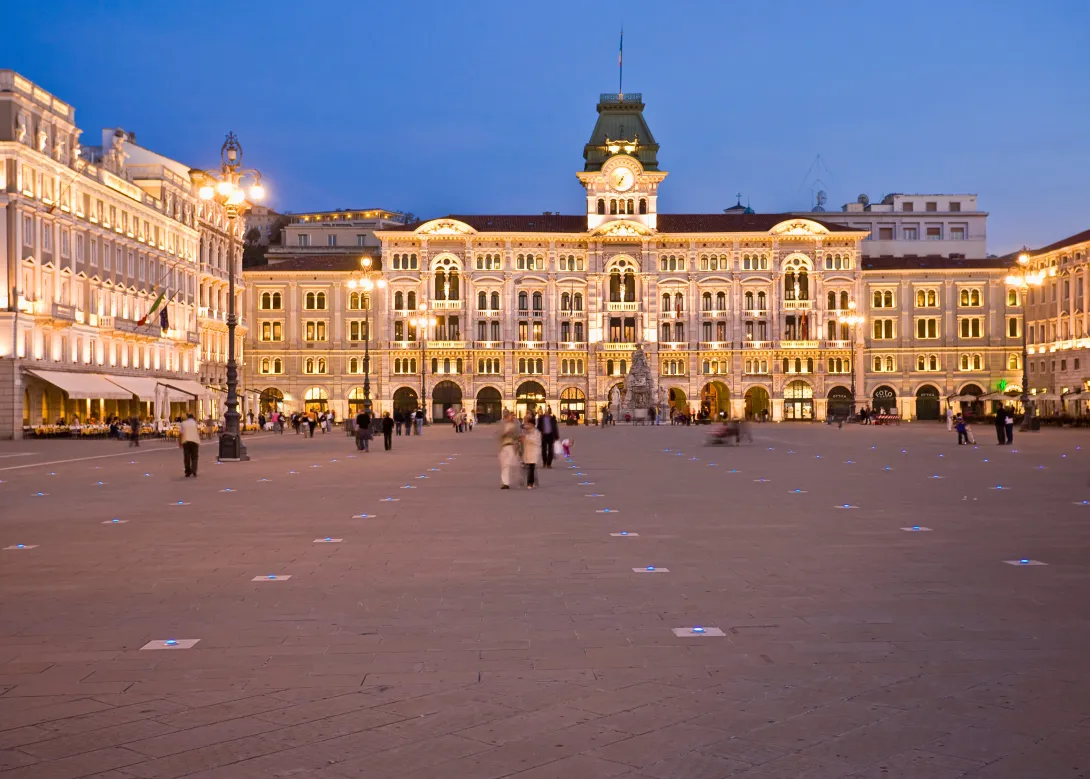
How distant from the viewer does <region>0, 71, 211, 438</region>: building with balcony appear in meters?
50.0

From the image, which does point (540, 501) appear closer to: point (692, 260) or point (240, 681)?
point (240, 681)

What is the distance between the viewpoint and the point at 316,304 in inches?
3816

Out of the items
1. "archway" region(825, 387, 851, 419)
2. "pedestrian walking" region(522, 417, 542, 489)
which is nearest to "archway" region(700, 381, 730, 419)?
"archway" region(825, 387, 851, 419)

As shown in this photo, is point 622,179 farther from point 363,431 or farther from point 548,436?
point 548,436

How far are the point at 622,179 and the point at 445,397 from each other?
987 inches

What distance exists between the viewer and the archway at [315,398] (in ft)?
319

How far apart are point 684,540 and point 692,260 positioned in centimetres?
8563

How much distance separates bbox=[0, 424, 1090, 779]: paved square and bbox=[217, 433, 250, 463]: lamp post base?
15.4 m

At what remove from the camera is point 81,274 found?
2229 inches

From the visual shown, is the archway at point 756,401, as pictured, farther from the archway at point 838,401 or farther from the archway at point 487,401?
the archway at point 487,401

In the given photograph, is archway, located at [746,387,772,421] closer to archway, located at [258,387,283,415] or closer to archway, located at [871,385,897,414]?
archway, located at [871,385,897,414]

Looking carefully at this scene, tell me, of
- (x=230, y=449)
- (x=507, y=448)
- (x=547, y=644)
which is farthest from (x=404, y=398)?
(x=547, y=644)

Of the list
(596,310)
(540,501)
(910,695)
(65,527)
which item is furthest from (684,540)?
(596,310)

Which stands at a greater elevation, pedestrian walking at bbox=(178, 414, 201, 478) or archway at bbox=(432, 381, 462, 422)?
archway at bbox=(432, 381, 462, 422)
